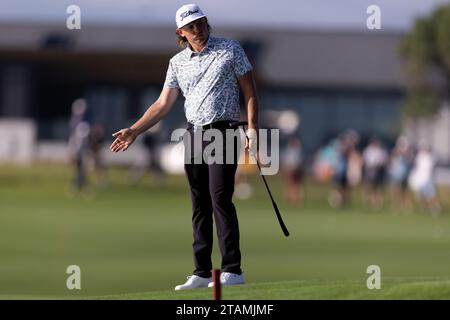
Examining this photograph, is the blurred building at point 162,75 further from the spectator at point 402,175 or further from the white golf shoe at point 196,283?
the white golf shoe at point 196,283

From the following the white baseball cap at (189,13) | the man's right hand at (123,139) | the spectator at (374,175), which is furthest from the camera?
the spectator at (374,175)

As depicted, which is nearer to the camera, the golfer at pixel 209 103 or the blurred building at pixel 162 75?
the golfer at pixel 209 103

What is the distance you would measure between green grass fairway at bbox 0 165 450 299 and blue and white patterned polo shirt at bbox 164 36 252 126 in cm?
137

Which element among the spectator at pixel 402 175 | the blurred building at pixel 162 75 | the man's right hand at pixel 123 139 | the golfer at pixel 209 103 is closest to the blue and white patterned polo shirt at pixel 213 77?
the golfer at pixel 209 103

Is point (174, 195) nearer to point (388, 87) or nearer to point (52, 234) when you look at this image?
point (52, 234)

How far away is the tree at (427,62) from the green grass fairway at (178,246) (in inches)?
1412

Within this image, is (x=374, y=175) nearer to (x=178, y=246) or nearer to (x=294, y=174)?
(x=294, y=174)

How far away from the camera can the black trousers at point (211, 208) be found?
11125mm

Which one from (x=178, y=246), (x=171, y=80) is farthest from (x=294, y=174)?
(x=171, y=80)

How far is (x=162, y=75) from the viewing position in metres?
70.3

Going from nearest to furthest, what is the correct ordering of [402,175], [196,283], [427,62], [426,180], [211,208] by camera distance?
[211,208] → [196,283] → [426,180] → [402,175] → [427,62]

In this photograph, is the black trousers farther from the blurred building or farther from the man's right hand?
the blurred building

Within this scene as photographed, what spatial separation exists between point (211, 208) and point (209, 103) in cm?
91
